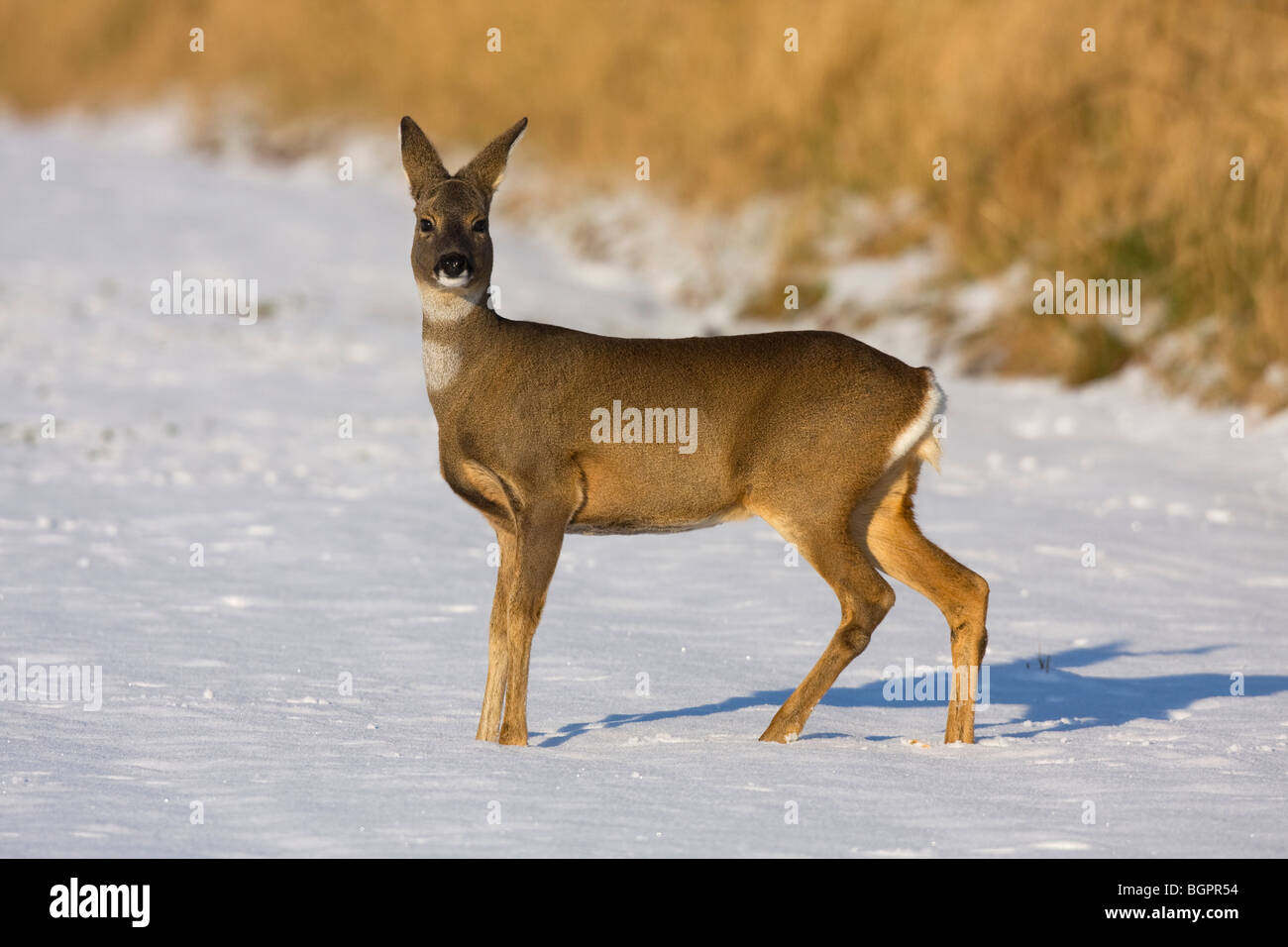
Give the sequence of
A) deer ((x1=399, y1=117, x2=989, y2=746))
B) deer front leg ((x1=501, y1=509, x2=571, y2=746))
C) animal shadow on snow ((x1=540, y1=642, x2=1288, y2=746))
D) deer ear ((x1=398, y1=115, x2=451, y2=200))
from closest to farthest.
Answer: deer front leg ((x1=501, y1=509, x2=571, y2=746))
deer ((x1=399, y1=117, x2=989, y2=746))
deer ear ((x1=398, y1=115, x2=451, y2=200))
animal shadow on snow ((x1=540, y1=642, x2=1288, y2=746))

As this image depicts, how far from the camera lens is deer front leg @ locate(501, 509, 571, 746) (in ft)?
21.5

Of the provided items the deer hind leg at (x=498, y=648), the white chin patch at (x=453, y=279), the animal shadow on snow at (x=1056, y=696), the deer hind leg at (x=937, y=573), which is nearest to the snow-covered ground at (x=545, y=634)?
the animal shadow on snow at (x=1056, y=696)

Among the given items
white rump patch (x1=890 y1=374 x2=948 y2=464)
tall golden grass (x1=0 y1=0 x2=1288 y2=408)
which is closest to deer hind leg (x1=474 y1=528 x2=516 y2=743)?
white rump patch (x1=890 y1=374 x2=948 y2=464)

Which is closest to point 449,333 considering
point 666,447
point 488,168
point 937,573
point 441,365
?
point 441,365

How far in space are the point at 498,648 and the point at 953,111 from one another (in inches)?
522

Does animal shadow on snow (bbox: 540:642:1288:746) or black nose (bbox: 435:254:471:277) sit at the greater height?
black nose (bbox: 435:254:471:277)

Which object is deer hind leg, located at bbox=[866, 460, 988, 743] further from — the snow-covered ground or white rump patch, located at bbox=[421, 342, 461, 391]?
white rump patch, located at bbox=[421, 342, 461, 391]

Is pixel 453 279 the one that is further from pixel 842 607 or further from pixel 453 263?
pixel 842 607

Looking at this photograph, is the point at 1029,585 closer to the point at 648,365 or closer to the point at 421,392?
the point at 648,365

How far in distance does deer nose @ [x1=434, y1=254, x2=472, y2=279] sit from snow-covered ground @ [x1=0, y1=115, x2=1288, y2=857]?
1.60m

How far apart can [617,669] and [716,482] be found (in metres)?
1.63

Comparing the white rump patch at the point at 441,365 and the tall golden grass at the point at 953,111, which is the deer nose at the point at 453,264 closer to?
the white rump patch at the point at 441,365

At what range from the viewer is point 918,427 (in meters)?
6.84

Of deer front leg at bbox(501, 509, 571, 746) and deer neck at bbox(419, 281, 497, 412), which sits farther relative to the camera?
deer neck at bbox(419, 281, 497, 412)
